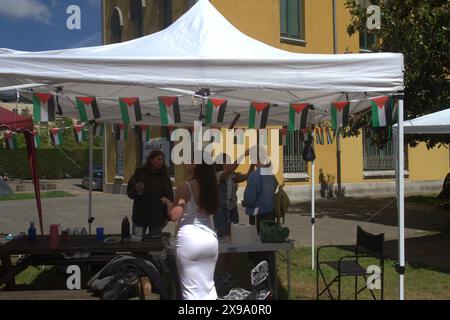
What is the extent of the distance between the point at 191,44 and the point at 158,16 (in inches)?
552

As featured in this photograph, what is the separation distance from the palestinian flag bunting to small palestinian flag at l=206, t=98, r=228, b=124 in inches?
53.1

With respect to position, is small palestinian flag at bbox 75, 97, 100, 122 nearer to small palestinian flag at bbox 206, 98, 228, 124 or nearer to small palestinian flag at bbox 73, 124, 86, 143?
small palestinian flag at bbox 206, 98, 228, 124

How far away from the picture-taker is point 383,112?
4461mm

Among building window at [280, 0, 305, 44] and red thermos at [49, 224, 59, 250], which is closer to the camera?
red thermos at [49, 224, 59, 250]

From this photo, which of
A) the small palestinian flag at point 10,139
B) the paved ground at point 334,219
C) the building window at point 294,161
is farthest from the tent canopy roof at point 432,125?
the building window at point 294,161

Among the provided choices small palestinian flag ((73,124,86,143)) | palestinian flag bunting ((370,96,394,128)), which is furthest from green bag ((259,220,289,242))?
small palestinian flag ((73,124,86,143))

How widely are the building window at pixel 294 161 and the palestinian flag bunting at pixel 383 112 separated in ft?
40.7

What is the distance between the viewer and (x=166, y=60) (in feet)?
13.5

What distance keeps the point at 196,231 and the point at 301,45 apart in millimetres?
14442

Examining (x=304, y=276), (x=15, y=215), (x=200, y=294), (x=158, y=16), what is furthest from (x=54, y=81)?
(x=158, y=16)

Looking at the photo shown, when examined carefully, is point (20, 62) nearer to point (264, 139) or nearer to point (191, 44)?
point (191, 44)

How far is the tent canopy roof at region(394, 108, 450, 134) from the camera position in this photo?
6.93 meters

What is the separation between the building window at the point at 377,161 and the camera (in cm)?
1894

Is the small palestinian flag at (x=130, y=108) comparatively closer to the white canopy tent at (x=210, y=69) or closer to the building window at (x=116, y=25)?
the white canopy tent at (x=210, y=69)
